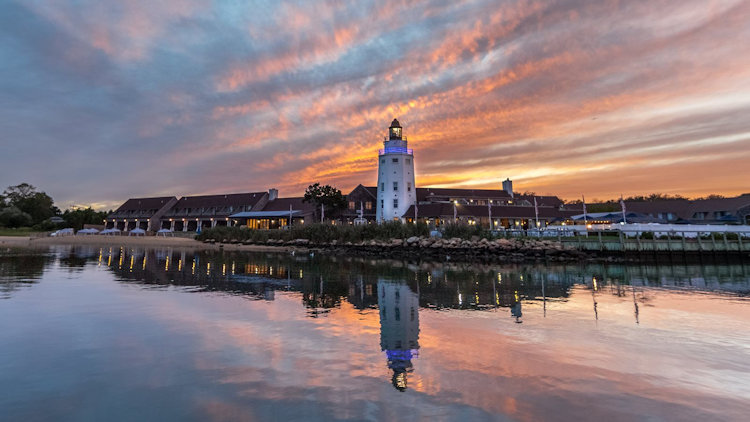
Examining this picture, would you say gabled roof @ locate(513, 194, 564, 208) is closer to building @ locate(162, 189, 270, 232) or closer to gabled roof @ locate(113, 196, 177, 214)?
building @ locate(162, 189, 270, 232)

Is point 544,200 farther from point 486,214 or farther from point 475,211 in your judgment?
point 475,211

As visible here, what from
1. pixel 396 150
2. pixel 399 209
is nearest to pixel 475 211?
pixel 399 209

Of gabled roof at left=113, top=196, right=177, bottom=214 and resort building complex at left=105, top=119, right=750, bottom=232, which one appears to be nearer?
resort building complex at left=105, top=119, right=750, bottom=232

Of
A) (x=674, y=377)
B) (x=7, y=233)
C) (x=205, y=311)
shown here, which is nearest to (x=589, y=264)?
(x=674, y=377)

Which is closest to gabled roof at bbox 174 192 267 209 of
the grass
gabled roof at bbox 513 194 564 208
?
the grass

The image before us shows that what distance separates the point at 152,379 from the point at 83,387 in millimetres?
944

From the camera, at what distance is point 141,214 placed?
3211 inches

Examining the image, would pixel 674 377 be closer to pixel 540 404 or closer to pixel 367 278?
pixel 540 404

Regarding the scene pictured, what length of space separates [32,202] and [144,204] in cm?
3256

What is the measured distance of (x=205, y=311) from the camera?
12023 mm

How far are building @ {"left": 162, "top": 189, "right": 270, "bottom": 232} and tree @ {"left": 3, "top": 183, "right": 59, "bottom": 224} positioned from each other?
3741 cm

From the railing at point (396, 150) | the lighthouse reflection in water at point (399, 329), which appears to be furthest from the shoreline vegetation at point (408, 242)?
the lighthouse reflection in water at point (399, 329)

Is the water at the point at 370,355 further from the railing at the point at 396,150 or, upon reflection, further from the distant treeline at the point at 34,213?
the distant treeline at the point at 34,213

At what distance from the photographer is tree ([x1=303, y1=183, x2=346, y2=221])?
204 feet
